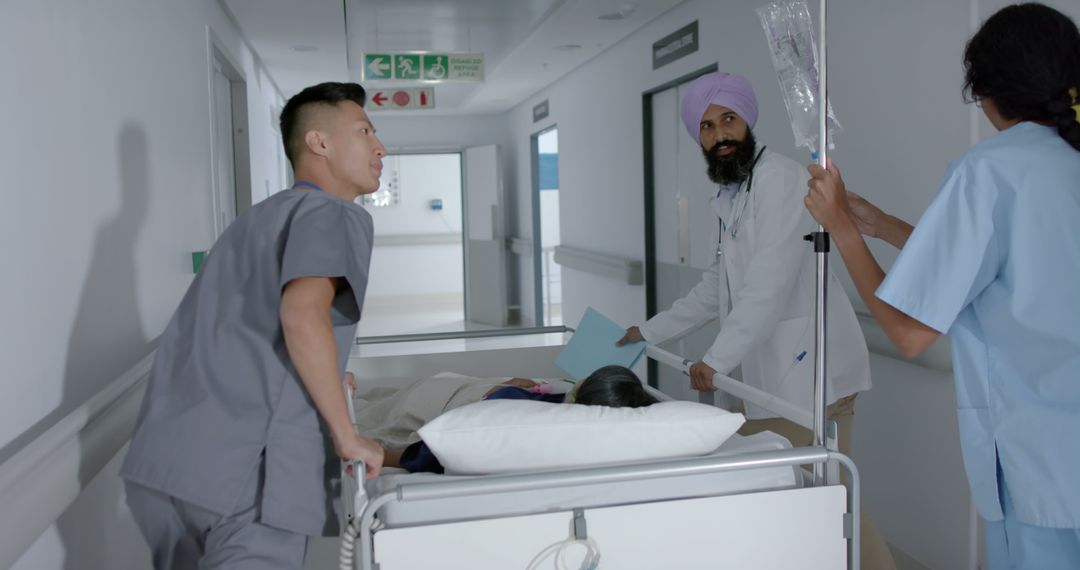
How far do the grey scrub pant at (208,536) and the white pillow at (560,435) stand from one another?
35cm

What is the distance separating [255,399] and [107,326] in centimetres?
101

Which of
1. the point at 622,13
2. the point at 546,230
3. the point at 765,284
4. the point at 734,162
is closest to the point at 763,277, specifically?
the point at 765,284

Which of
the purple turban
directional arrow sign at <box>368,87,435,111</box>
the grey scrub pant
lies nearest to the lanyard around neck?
the purple turban

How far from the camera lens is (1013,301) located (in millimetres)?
1500

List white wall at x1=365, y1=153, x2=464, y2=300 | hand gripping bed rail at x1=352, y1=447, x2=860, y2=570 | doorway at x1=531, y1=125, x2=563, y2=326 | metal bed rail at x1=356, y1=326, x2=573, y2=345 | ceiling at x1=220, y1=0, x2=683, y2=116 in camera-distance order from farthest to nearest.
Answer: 1. white wall at x1=365, y1=153, x2=464, y2=300
2. doorway at x1=531, y1=125, x2=563, y2=326
3. ceiling at x1=220, y1=0, x2=683, y2=116
4. metal bed rail at x1=356, y1=326, x2=573, y2=345
5. hand gripping bed rail at x1=352, y1=447, x2=860, y2=570

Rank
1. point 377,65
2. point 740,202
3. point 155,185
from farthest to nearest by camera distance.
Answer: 1. point 377,65
2. point 155,185
3. point 740,202

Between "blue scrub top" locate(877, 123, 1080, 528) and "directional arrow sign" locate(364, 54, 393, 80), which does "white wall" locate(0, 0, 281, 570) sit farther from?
"directional arrow sign" locate(364, 54, 393, 80)

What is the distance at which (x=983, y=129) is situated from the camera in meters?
2.84

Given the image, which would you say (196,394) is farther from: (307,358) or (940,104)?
(940,104)

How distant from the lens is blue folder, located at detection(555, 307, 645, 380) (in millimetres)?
2980

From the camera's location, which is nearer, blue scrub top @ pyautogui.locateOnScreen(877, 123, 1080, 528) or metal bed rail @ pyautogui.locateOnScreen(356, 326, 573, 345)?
blue scrub top @ pyautogui.locateOnScreen(877, 123, 1080, 528)

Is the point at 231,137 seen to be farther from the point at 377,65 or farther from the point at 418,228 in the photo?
the point at 418,228

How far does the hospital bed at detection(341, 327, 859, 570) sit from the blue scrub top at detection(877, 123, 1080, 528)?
0.97 ft

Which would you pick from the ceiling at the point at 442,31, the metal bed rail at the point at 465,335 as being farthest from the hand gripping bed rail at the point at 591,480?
the ceiling at the point at 442,31
